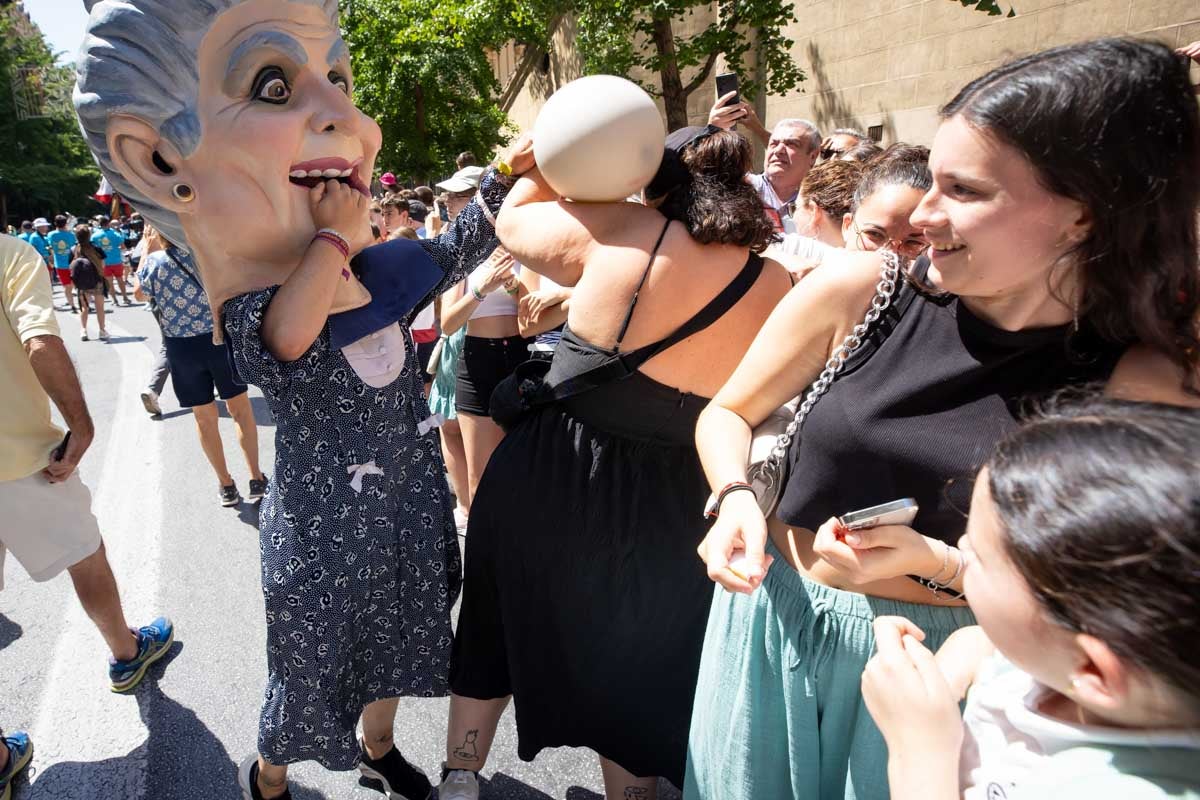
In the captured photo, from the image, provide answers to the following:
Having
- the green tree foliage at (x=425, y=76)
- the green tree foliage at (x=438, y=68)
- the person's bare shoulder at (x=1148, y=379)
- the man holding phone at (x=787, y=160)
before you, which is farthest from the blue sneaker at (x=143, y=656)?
the green tree foliage at (x=425, y=76)

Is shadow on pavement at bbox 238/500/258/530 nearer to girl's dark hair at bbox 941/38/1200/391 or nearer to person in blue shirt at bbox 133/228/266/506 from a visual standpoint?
person in blue shirt at bbox 133/228/266/506

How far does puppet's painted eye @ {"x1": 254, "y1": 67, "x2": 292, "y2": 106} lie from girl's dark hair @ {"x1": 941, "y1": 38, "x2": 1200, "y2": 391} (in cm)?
134

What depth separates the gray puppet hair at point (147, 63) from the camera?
1.40 m

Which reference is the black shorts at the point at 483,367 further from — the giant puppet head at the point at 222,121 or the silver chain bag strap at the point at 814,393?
the silver chain bag strap at the point at 814,393

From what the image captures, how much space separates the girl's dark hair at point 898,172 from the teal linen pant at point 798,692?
963mm

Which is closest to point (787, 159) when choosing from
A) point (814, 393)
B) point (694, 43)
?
point (814, 393)

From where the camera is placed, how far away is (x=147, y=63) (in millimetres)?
1403

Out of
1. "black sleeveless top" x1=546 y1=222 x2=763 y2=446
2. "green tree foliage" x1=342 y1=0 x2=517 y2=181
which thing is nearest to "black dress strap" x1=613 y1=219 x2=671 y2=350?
"black sleeveless top" x1=546 y1=222 x2=763 y2=446

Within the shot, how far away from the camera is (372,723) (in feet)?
6.50

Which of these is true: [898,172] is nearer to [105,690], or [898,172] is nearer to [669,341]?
[669,341]

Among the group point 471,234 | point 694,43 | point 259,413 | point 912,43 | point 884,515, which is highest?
point 694,43

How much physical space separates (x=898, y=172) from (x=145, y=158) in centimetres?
167

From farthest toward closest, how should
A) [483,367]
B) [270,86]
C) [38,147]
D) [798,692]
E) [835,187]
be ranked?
[38,147], [483,367], [835,187], [270,86], [798,692]

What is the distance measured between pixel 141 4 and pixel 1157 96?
5.64 feet
